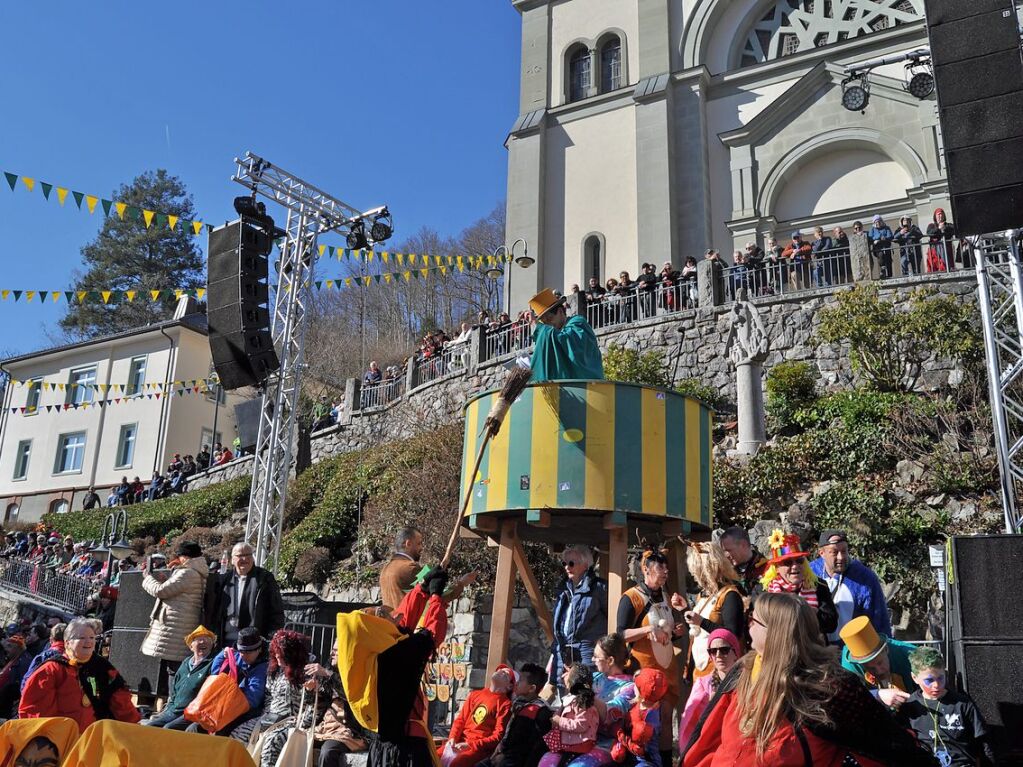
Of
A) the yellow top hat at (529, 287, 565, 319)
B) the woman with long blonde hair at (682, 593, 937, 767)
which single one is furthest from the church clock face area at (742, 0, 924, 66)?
the woman with long blonde hair at (682, 593, 937, 767)

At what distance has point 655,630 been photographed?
18.5ft

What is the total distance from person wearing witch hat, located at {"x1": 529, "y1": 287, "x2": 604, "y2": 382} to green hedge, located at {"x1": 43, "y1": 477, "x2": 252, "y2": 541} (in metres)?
18.8

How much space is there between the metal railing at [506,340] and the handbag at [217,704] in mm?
13891

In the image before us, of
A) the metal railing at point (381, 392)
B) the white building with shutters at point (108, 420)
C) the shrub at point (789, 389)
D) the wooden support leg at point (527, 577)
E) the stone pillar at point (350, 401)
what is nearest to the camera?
the wooden support leg at point (527, 577)

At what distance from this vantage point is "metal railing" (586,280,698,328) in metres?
18.8

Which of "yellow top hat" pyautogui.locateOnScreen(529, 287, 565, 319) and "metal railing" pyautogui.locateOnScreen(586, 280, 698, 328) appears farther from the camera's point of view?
"metal railing" pyautogui.locateOnScreen(586, 280, 698, 328)

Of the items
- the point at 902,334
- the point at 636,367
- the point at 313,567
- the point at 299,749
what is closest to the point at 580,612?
the point at 299,749

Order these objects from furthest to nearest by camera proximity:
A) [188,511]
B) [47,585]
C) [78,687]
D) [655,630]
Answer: [188,511], [47,585], [78,687], [655,630]

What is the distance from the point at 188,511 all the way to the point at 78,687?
19762 mm

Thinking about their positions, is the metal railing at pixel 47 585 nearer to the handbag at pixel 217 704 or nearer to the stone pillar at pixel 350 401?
the stone pillar at pixel 350 401

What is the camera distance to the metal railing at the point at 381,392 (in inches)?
933

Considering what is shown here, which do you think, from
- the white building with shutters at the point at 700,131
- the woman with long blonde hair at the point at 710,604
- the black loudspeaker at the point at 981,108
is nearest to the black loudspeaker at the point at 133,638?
the woman with long blonde hair at the point at 710,604

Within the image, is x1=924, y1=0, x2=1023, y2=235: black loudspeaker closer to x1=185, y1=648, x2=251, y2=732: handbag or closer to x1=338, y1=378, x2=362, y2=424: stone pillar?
x1=185, y1=648, x2=251, y2=732: handbag

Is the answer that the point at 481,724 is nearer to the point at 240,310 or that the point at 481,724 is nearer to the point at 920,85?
the point at 240,310
